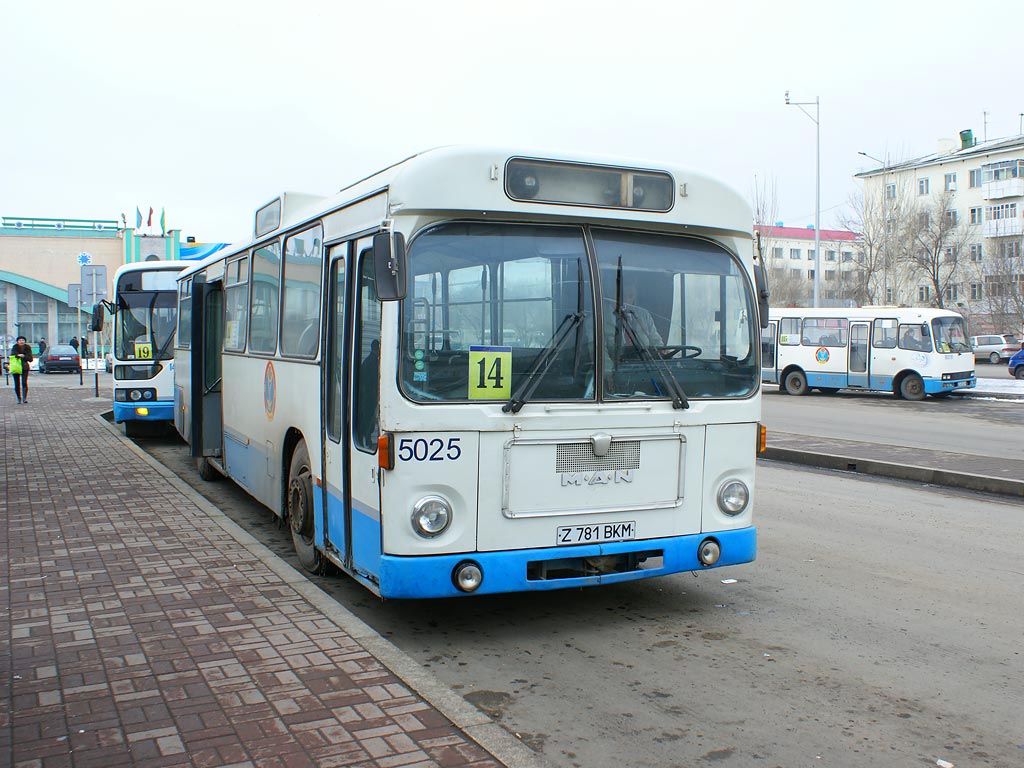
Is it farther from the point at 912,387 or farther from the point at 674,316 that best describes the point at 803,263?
the point at 674,316

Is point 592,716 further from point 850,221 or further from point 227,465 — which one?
point 850,221

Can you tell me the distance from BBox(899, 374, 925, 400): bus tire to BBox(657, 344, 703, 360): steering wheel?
24566mm

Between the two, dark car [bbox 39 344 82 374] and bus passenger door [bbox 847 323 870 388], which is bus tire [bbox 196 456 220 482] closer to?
bus passenger door [bbox 847 323 870 388]

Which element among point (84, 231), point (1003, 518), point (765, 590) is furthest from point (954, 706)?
point (84, 231)

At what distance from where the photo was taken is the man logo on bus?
845 centimetres

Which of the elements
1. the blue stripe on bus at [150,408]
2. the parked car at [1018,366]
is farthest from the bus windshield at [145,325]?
the parked car at [1018,366]

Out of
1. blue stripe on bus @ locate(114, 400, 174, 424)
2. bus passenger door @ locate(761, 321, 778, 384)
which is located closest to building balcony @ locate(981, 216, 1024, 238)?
bus passenger door @ locate(761, 321, 778, 384)

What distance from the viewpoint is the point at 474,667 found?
5.50 meters

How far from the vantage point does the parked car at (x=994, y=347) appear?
5419 centimetres

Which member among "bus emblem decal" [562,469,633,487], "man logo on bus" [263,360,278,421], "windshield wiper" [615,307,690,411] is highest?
"windshield wiper" [615,307,690,411]

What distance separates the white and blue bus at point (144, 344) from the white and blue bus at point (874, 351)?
2094 centimetres

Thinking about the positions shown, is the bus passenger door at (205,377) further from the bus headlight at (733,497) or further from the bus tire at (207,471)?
the bus headlight at (733,497)

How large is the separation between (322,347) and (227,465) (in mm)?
4801

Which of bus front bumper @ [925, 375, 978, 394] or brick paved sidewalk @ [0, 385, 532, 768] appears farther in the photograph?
bus front bumper @ [925, 375, 978, 394]
